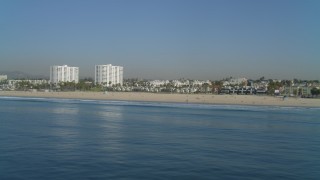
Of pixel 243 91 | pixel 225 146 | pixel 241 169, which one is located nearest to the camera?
pixel 241 169

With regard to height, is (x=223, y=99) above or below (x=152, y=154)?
above

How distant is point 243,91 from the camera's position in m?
122

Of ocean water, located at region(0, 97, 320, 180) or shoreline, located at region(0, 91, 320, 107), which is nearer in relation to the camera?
ocean water, located at region(0, 97, 320, 180)

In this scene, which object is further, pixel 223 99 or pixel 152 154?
pixel 223 99

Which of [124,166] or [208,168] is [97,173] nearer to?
[124,166]

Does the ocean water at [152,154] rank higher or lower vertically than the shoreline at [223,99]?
lower

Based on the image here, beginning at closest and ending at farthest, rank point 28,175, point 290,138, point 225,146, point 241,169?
point 28,175
point 241,169
point 225,146
point 290,138

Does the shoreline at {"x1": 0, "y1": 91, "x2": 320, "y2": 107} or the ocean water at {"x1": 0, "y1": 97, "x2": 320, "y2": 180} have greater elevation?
the shoreline at {"x1": 0, "y1": 91, "x2": 320, "y2": 107}

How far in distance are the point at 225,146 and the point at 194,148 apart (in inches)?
61.0

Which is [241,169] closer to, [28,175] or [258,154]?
[258,154]

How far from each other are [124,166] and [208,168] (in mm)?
2677

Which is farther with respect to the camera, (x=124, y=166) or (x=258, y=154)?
(x=258, y=154)

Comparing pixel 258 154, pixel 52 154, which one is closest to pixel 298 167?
pixel 258 154

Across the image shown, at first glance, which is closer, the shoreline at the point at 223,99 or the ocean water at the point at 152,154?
the ocean water at the point at 152,154
